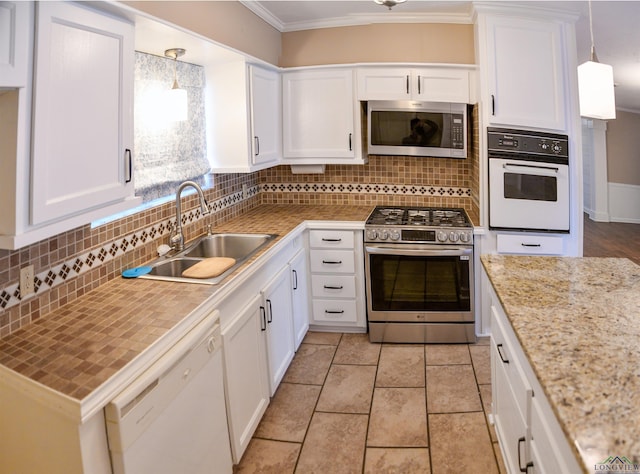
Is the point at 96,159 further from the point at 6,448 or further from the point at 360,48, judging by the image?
the point at 360,48

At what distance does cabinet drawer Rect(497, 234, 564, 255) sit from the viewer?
331 cm

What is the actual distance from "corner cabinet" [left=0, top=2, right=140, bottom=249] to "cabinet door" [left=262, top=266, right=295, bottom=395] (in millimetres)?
1078

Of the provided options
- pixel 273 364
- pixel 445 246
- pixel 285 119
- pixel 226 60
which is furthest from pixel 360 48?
pixel 273 364

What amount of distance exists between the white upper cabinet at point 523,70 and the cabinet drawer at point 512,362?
1.76 meters

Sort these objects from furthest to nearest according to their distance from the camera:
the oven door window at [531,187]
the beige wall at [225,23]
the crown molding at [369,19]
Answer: the crown molding at [369,19] → the oven door window at [531,187] → the beige wall at [225,23]

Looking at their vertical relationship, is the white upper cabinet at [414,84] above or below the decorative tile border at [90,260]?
above

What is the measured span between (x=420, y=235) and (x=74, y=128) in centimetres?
A: 239

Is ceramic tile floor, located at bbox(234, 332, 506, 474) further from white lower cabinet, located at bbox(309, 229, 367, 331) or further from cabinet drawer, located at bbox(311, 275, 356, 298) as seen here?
cabinet drawer, located at bbox(311, 275, 356, 298)

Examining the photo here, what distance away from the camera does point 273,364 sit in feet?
8.82

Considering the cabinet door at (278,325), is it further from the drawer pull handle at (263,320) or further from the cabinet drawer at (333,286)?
the cabinet drawer at (333,286)

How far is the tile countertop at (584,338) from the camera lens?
3.14 ft

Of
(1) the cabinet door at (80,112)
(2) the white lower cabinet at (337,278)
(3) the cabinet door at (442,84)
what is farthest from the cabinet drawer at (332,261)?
(1) the cabinet door at (80,112)

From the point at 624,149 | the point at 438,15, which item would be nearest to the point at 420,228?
the point at 438,15

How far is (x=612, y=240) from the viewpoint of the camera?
6.70 meters
